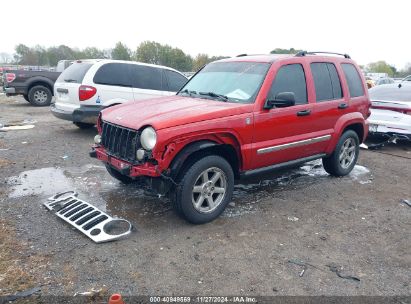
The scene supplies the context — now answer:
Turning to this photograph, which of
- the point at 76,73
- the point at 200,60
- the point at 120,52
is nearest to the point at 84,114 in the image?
the point at 76,73

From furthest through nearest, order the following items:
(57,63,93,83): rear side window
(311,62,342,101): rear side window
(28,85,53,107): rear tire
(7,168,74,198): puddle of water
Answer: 1. (28,85,53,107): rear tire
2. (57,63,93,83): rear side window
3. (311,62,342,101): rear side window
4. (7,168,74,198): puddle of water

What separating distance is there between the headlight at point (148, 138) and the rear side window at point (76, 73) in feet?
16.7

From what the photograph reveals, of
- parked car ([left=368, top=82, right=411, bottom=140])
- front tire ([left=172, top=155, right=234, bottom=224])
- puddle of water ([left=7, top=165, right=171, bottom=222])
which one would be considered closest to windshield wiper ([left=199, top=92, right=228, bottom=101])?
front tire ([left=172, top=155, right=234, bottom=224])

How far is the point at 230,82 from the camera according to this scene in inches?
192

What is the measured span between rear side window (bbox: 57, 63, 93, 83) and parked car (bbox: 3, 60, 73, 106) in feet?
20.8

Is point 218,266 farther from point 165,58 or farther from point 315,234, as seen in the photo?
point 165,58

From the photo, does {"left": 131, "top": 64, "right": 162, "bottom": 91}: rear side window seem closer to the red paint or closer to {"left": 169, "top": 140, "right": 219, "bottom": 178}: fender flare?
the red paint

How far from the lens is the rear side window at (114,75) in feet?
27.2

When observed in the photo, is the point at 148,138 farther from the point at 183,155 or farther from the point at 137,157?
the point at 183,155

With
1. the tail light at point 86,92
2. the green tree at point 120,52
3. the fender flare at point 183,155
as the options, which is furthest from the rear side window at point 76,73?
the green tree at point 120,52

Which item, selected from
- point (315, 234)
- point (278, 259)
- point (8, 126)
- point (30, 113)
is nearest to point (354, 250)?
point (315, 234)

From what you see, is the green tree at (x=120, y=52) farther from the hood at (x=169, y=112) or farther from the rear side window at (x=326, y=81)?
the hood at (x=169, y=112)

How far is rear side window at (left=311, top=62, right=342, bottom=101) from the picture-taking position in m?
5.28

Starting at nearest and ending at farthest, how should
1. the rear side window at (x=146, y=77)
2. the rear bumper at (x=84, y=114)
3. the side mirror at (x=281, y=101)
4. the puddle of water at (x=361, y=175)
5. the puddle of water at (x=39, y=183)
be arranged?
Answer: the side mirror at (x=281, y=101)
the puddle of water at (x=39, y=183)
the puddle of water at (x=361, y=175)
the rear bumper at (x=84, y=114)
the rear side window at (x=146, y=77)
